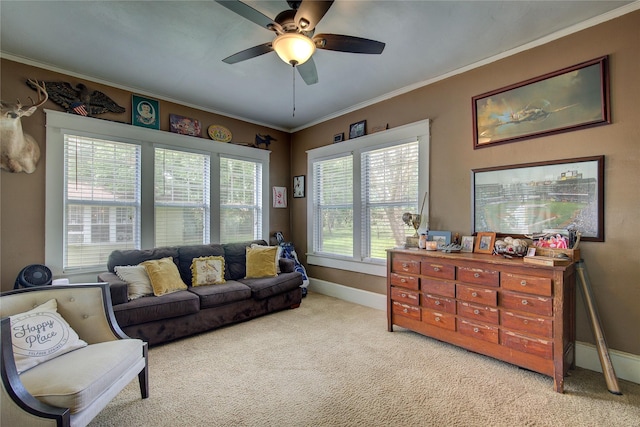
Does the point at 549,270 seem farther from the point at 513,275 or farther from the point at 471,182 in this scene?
the point at 471,182

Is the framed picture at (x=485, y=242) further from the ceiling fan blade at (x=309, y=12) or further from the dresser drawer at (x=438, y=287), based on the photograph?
the ceiling fan blade at (x=309, y=12)

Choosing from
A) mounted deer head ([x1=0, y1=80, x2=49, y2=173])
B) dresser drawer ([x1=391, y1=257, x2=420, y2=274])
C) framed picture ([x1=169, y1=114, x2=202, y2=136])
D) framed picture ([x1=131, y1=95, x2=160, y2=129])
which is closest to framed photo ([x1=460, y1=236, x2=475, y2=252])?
dresser drawer ([x1=391, y1=257, x2=420, y2=274])

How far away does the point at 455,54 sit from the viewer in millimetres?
2809

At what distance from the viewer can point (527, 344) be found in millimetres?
2184

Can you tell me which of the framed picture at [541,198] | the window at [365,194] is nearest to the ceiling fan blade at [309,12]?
the window at [365,194]

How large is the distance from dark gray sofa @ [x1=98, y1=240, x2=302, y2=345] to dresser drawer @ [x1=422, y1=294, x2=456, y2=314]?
1.77 metres

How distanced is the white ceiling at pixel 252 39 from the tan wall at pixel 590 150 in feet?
0.50

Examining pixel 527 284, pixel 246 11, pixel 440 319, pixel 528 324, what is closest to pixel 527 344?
pixel 528 324

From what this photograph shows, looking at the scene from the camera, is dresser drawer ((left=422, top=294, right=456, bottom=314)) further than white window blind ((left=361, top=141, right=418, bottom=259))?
No

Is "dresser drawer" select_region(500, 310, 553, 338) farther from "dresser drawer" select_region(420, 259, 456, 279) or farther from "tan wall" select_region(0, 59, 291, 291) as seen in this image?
"tan wall" select_region(0, 59, 291, 291)

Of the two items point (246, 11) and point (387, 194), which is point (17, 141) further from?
point (387, 194)

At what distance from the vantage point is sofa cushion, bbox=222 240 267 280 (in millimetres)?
3873

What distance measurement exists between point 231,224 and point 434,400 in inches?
140

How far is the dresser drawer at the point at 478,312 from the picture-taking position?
238 cm
